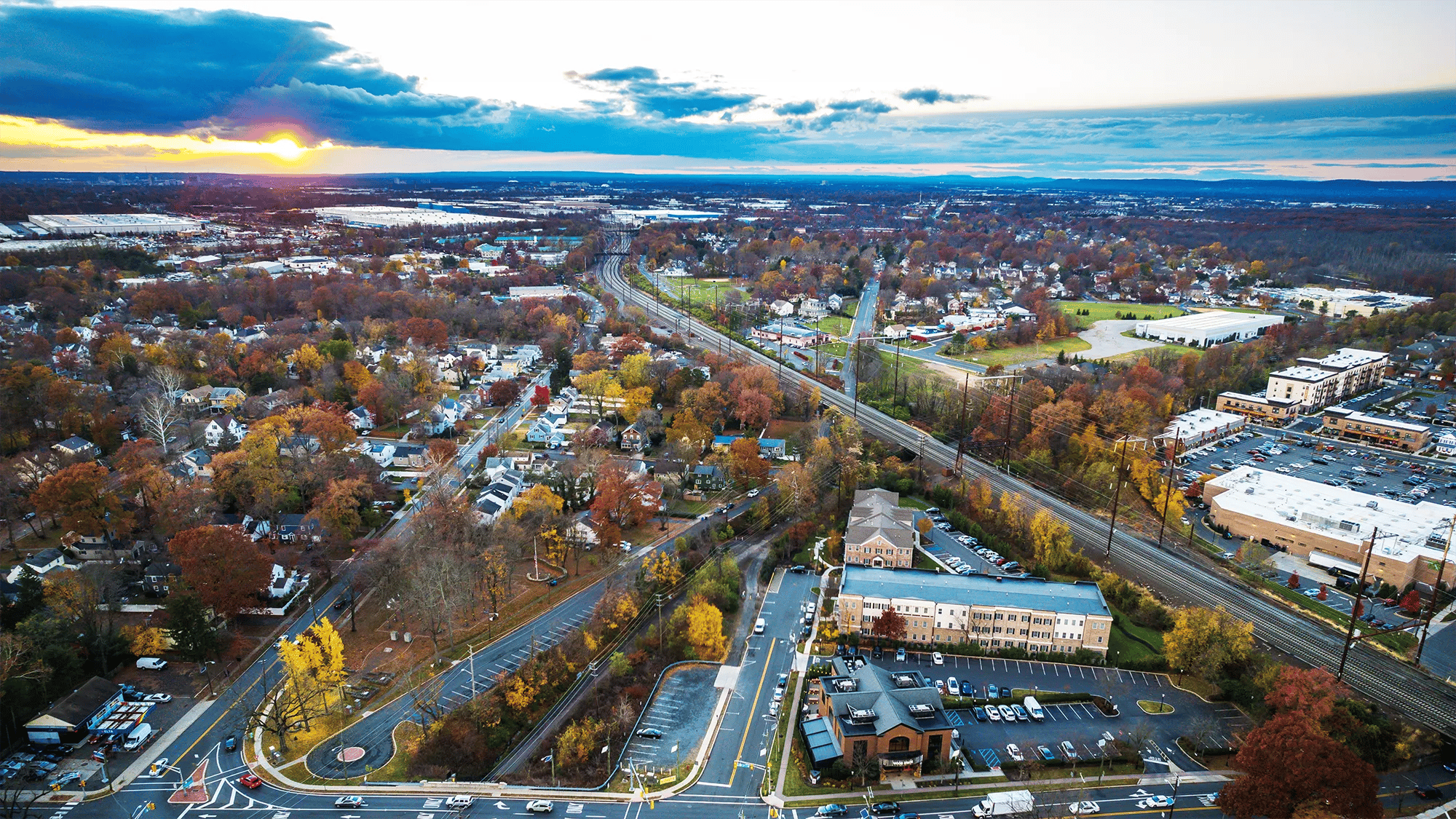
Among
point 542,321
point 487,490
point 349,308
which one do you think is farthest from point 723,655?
point 349,308

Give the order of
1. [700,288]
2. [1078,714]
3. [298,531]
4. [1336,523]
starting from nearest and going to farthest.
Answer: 1. [1078,714]
2. [298,531]
3. [1336,523]
4. [700,288]

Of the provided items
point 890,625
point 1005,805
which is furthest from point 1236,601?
point 1005,805

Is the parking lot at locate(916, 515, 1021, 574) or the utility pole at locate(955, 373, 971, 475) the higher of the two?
the utility pole at locate(955, 373, 971, 475)

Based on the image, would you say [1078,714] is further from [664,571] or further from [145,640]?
[145,640]

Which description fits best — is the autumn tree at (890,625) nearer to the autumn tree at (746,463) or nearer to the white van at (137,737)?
the autumn tree at (746,463)

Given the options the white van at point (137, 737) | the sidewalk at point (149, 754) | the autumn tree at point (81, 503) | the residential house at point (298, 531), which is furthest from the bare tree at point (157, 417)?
the white van at point (137, 737)

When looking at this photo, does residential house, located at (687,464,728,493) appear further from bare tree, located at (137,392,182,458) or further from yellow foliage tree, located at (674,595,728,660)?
bare tree, located at (137,392,182,458)

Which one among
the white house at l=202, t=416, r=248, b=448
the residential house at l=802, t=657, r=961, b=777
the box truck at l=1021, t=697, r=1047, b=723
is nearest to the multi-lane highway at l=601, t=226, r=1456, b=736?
the box truck at l=1021, t=697, r=1047, b=723
